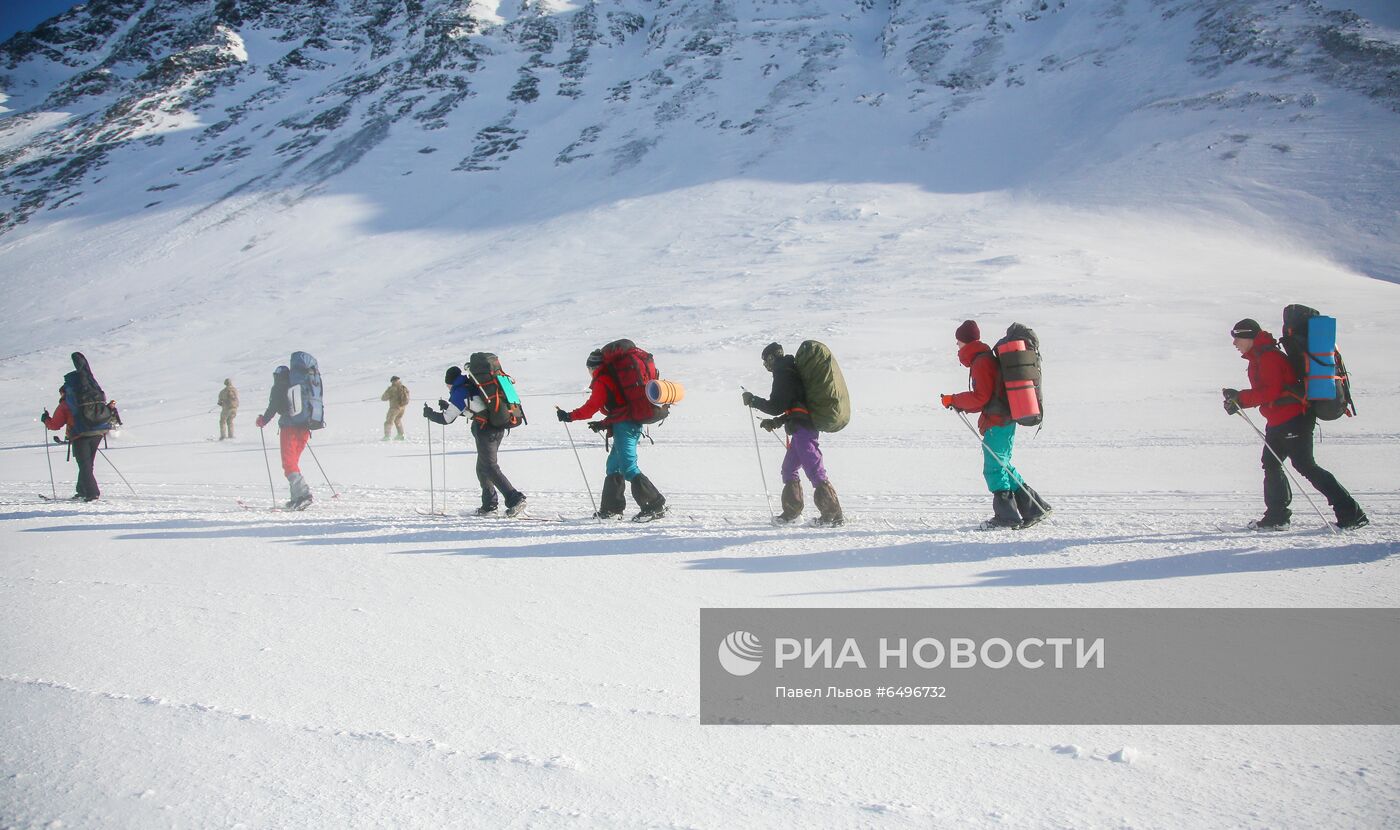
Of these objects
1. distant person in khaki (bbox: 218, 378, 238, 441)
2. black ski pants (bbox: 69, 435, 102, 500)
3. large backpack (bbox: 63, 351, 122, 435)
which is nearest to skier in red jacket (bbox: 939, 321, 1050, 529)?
large backpack (bbox: 63, 351, 122, 435)

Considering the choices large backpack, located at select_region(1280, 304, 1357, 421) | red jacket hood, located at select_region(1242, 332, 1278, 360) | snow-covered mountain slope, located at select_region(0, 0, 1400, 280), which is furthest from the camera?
snow-covered mountain slope, located at select_region(0, 0, 1400, 280)

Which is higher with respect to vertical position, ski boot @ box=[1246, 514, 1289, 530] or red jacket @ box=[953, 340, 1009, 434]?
red jacket @ box=[953, 340, 1009, 434]

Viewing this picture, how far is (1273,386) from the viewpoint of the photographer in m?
5.76

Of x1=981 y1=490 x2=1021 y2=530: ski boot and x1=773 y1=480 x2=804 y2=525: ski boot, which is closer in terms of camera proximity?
x1=981 y1=490 x2=1021 y2=530: ski boot

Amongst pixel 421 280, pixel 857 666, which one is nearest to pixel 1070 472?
pixel 857 666

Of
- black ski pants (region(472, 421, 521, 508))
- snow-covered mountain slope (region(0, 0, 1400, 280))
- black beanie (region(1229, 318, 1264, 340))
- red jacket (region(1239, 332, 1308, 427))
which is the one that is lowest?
black ski pants (region(472, 421, 521, 508))

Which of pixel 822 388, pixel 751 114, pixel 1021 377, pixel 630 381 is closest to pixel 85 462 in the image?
pixel 630 381

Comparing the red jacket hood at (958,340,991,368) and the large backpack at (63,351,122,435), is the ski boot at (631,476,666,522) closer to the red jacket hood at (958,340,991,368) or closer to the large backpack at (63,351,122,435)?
the red jacket hood at (958,340,991,368)

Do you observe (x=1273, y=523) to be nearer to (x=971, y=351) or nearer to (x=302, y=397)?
(x=971, y=351)

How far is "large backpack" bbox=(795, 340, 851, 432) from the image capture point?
657cm

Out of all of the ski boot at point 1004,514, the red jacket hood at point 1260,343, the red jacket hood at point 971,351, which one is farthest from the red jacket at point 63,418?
the red jacket hood at point 1260,343

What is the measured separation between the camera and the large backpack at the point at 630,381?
23.3 feet

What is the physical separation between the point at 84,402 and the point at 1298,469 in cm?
1216

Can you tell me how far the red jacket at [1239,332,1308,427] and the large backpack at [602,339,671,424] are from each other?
4.49 metres
